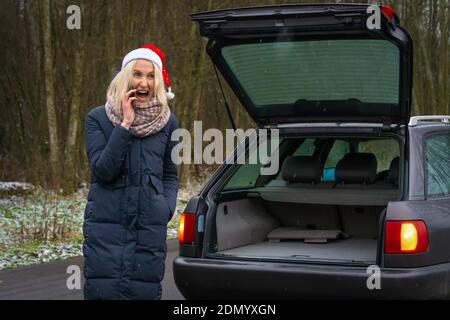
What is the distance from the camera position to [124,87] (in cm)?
419

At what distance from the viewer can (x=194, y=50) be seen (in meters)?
20.5

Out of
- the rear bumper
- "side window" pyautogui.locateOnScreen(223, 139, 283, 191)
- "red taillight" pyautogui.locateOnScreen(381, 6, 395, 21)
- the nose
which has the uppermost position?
"red taillight" pyautogui.locateOnScreen(381, 6, 395, 21)

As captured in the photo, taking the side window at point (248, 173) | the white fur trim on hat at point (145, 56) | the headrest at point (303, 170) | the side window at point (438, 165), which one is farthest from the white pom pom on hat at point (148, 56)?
the headrest at point (303, 170)

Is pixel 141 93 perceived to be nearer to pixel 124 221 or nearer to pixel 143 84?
pixel 143 84

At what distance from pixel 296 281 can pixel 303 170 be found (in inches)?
66.8

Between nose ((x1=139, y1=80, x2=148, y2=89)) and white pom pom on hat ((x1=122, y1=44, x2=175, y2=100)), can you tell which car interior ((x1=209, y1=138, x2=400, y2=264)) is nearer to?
white pom pom on hat ((x1=122, y1=44, x2=175, y2=100))

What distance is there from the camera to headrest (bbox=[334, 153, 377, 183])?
21.5ft

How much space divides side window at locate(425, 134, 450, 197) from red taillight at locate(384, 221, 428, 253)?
44 cm

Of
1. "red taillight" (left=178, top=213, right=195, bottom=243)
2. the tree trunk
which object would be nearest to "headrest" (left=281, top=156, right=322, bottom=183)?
"red taillight" (left=178, top=213, right=195, bottom=243)

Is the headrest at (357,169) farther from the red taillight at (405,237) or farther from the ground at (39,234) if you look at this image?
the ground at (39,234)

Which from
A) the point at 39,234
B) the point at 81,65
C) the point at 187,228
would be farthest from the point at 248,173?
the point at 81,65

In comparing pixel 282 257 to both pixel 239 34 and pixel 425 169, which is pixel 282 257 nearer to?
pixel 425 169
